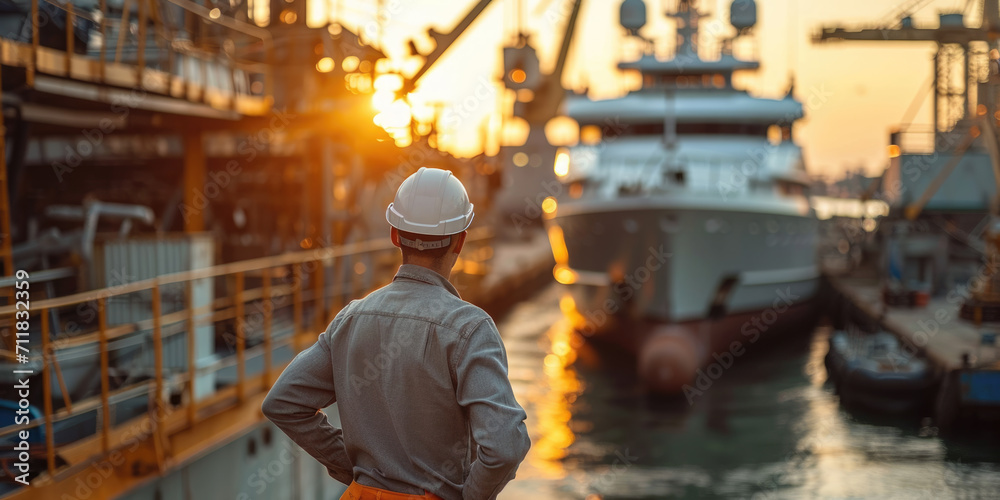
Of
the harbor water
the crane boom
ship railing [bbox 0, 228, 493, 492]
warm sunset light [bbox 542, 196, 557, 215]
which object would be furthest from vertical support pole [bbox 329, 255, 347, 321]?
warm sunset light [bbox 542, 196, 557, 215]

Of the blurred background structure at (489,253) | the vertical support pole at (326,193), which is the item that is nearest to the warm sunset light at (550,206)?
the blurred background structure at (489,253)

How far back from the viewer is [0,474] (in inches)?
195

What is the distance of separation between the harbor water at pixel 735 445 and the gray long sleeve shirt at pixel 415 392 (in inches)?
355

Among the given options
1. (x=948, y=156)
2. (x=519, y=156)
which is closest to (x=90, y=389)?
(x=948, y=156)

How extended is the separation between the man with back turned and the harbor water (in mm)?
9001

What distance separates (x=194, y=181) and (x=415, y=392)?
9.84 metres

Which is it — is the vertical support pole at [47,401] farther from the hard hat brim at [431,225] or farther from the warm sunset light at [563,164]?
the warm sunset light at [563,164]

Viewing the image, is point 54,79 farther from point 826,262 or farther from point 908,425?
point 826,262

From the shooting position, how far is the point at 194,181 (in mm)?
11344

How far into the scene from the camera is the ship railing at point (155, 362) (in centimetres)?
520

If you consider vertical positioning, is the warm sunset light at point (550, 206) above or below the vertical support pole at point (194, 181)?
below

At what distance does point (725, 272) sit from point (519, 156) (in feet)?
178

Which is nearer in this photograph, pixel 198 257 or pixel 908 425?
pixel 198 257

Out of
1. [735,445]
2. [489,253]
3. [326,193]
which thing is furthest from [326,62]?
[489,253]
